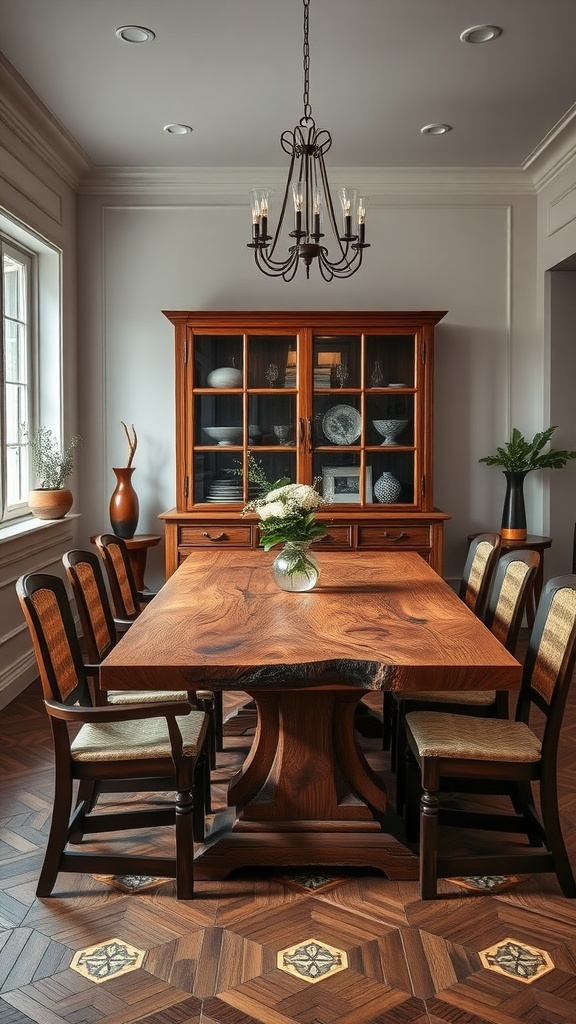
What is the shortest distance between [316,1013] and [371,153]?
461 centimetres

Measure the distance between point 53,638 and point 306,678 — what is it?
76cm

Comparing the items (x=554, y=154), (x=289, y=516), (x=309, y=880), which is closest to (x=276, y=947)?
(x=309, y=880)

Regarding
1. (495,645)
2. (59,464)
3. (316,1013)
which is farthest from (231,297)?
(316,1013)

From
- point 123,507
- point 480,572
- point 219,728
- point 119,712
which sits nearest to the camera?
point 119,712

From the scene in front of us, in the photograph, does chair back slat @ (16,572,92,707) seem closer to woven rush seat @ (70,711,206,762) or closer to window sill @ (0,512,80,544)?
woven rush seat @ (70,711,206,762)

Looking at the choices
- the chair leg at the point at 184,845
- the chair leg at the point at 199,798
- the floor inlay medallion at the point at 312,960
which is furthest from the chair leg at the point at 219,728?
the floor inlay medallion at the point at 312,960

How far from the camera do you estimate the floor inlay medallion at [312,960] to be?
2014mm

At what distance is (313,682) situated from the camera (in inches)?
85.1

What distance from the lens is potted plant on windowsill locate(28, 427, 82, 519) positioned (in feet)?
15.5

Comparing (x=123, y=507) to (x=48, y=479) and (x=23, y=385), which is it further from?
(x=23, y=385)

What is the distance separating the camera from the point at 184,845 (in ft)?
7.55

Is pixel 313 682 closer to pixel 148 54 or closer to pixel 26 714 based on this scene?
pixel 26 714

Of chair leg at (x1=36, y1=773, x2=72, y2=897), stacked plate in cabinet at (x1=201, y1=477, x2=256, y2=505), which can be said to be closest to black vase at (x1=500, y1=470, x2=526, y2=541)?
stacked plate in cabinet at (x1=201, y1=477, x2=256, y2=505)

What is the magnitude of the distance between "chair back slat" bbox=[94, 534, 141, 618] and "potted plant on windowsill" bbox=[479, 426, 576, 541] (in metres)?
2.59
